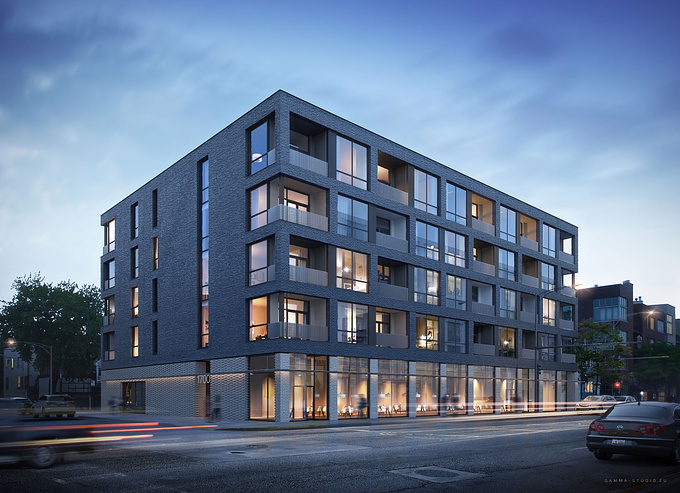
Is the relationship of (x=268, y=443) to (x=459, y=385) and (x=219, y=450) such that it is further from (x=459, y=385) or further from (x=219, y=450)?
(x=459, y=385)

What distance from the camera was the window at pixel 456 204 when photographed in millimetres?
50531

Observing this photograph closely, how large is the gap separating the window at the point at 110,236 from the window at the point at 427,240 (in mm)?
30606

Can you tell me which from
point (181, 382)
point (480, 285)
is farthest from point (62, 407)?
point (480, 285)

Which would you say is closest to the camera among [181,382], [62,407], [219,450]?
[219,450]

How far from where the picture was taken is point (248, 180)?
39.7 metres

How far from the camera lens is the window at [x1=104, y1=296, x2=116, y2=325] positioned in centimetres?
5900

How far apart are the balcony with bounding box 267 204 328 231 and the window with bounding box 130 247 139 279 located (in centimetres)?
2220

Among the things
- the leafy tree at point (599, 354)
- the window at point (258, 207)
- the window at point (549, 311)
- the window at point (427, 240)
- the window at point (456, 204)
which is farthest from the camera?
the leafy tree at point (599, 354)

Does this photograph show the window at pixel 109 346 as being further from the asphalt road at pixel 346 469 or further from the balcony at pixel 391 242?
the asphalt road at pixel 346 469

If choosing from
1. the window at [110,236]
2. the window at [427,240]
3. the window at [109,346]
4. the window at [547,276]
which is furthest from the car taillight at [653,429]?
the window at [110,236]

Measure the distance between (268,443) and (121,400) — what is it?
36804mm

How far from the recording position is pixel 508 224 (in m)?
57.4


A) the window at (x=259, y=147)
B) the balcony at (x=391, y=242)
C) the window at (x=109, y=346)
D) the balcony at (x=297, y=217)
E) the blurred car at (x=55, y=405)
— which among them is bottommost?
the blurred car at (x=55, y=405)

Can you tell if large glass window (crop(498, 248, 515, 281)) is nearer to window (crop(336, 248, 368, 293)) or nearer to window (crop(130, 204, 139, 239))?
window (crop(336, 248, 368, 293))
